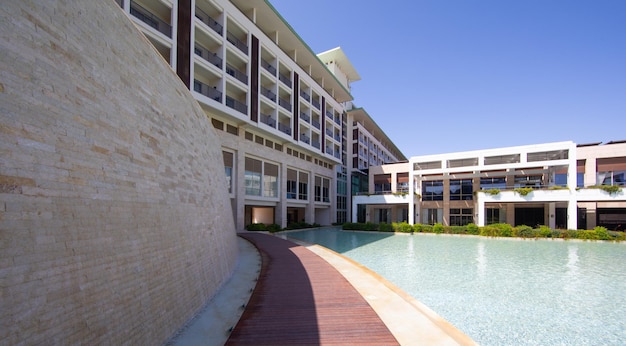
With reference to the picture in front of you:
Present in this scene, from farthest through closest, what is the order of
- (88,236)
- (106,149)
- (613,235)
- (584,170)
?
(584,170), (613,235), (106,149), (88,236)

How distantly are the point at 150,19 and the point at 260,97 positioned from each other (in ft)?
36.3

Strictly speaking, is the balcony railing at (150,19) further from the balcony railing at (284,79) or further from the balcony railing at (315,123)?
the balcony railing at (315,123)

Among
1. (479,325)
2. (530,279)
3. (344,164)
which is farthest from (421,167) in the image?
(479,325)

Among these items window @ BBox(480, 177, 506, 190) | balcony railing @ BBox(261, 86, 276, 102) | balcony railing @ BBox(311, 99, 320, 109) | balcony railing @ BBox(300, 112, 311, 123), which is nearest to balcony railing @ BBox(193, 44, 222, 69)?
balcony railing @ BBox(261, 86, 276, 102)

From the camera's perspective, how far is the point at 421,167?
36406mm

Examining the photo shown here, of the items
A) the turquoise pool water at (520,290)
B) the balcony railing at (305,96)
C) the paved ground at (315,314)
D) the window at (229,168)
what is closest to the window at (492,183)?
the turquoise pool water at (520,290)

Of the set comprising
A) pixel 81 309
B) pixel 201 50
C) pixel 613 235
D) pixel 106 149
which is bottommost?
pixel 613 235

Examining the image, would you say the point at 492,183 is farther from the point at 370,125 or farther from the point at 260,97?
the point at 260,97

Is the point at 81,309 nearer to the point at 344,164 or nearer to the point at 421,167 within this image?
the point at 421,167

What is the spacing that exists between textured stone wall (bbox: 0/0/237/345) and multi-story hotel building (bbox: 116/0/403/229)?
16.1m

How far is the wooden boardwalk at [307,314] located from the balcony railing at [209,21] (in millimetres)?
20330

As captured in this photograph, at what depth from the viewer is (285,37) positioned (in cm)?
3222

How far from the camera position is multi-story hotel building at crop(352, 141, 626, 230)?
91.6 feet

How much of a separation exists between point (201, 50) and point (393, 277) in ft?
69.0
